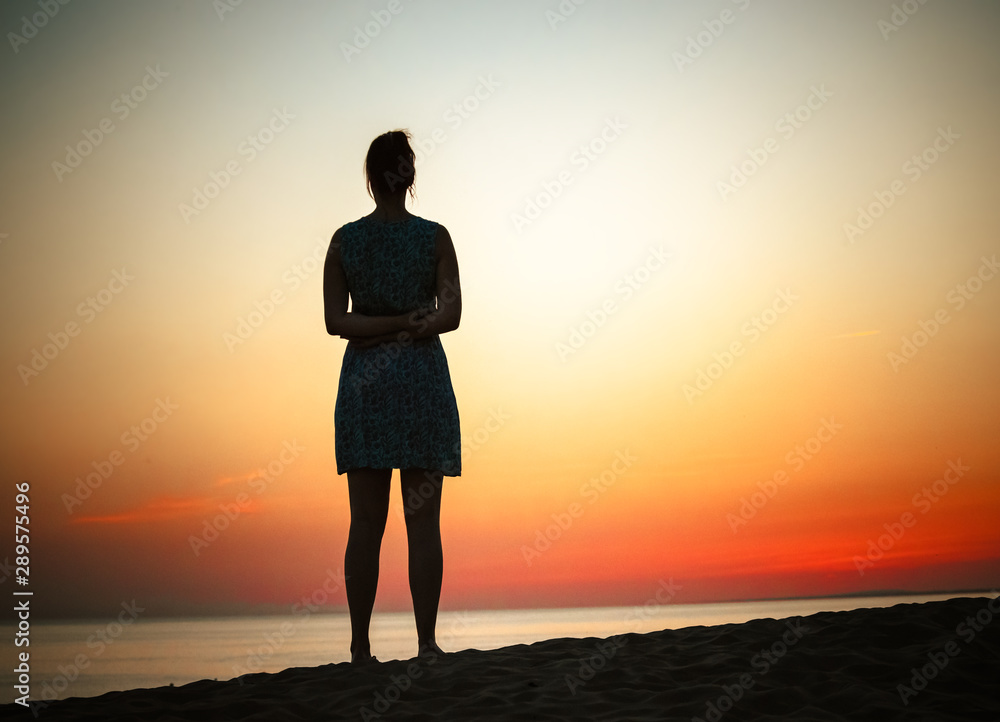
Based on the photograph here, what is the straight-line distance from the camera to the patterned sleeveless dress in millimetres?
3818

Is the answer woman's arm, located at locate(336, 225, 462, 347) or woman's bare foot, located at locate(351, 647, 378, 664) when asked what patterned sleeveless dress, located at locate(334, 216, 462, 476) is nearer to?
woman's arm, located at locate(336, 225, 462, 347)

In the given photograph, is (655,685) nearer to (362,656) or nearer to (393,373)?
(362,656)

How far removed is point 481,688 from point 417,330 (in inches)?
63.2

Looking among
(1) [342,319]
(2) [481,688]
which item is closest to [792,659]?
(2) [481,688]

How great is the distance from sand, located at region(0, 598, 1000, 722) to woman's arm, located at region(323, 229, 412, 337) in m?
1.52

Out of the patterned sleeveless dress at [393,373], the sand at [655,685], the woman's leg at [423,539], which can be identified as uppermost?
the patterned sleeveless dress at [393,373]

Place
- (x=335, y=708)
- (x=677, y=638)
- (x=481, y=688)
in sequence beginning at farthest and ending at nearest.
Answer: (x=677, y=638) < (x=481, y=688) < (x=335, y=708)

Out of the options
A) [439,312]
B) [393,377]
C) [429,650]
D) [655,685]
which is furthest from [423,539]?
[655,685]

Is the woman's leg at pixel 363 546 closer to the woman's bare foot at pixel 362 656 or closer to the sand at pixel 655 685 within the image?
the woman's bare foot at pixel 362 656

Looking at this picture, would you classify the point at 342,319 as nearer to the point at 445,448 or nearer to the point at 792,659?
the point at 445,448

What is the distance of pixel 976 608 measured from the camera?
447cm

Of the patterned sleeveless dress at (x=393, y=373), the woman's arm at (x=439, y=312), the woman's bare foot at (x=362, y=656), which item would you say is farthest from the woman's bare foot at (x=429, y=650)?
the woman's arm at (x=439, y=312)

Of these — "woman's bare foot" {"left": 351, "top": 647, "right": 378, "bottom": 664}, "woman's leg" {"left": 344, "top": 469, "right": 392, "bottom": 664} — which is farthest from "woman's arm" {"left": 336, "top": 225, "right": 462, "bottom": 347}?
"woman's bare foot" {"left": 351, "top": 647, "right": 378, "bottom": 664}

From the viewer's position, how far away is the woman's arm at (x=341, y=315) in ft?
12.6
